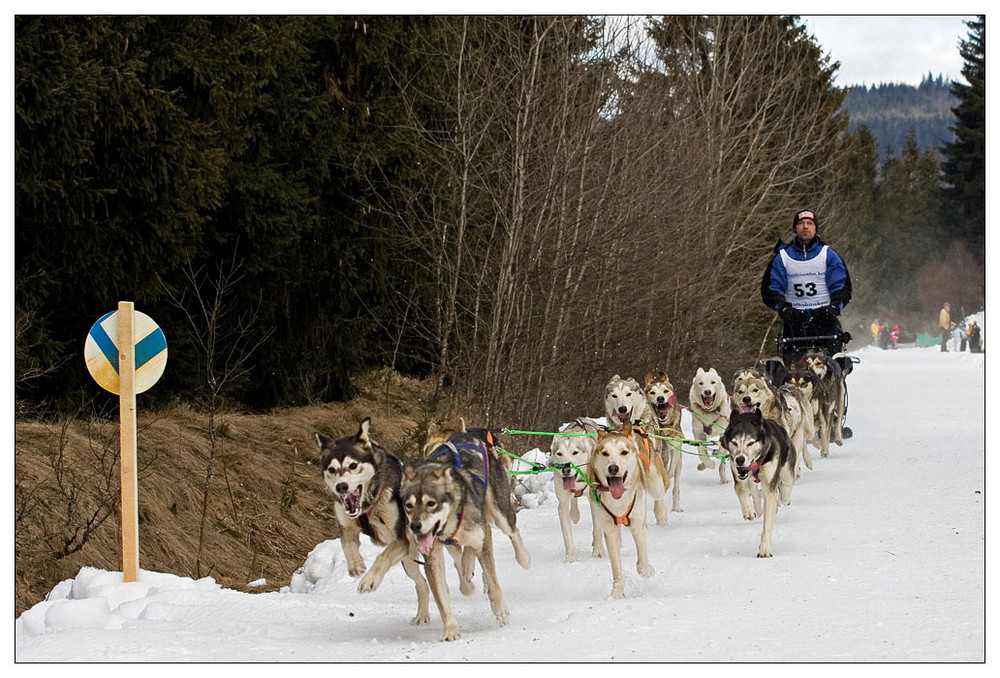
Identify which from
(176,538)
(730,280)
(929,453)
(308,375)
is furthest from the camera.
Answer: (730,280)

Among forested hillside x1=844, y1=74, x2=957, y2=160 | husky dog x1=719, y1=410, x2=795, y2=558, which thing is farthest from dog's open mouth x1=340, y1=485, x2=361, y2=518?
forested hillside x1=844, y1=74, x2=957, y2=160

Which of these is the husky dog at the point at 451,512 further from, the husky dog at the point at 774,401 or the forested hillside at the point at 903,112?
the forested hillside at the point at 903,112

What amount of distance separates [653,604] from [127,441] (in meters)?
2.97

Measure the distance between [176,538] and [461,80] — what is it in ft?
20.1

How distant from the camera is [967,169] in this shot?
38.3 m

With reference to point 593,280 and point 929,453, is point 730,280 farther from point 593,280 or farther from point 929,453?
point 929,453

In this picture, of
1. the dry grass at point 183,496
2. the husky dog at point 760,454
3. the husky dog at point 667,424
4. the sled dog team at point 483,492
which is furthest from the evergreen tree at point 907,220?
the sled dog team at point 483,492

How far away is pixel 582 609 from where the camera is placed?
593cm

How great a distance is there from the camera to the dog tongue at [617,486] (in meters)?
6.31

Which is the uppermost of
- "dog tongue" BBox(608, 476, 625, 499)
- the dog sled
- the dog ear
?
the dog sled

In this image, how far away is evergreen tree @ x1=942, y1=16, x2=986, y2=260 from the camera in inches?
1194

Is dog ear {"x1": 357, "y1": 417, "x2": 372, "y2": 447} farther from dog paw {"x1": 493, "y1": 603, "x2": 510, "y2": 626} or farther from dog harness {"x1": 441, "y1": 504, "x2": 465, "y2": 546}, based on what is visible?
dog paw {"x1": 493, "y1": 603, "x2": 510, "y2": 626}

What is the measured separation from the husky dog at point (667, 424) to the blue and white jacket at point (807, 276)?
1.55 m

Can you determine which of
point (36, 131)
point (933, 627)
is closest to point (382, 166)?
point (36, 131)
